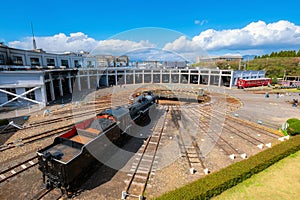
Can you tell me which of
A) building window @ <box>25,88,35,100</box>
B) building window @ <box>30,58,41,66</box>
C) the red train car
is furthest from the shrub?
building window @ <box>30,58,41,66</box>

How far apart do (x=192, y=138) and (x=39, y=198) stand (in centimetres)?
996

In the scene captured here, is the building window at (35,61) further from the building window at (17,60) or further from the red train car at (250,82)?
the red train car at (250,82)

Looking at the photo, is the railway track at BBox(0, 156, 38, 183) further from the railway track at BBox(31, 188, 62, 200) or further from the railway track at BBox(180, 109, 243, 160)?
the railway track at BBox(180, 109, 243, 160)

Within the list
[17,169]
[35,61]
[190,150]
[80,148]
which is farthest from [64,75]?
[190,150]

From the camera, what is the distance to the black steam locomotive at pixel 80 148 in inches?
239

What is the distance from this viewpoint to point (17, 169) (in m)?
7.93

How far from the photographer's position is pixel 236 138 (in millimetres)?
12141

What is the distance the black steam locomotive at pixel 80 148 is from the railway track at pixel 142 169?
1.78 m

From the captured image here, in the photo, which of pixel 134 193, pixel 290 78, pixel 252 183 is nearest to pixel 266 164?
pixel 252 183

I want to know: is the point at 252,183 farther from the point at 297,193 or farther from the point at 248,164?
the point at 297,193

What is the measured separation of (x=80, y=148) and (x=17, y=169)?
410 centimetres

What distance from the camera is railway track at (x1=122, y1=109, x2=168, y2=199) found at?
6.76m


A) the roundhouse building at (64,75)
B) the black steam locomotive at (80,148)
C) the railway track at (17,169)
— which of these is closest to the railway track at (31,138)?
the railway track at (17,169)

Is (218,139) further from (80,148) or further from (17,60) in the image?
(17,60)
